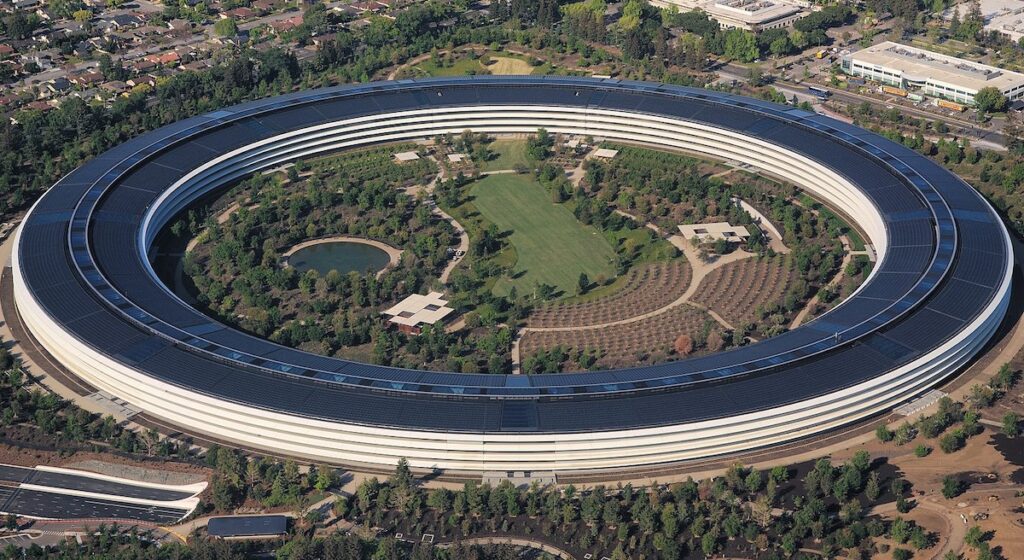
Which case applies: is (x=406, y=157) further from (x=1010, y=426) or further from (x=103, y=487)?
(x=1010, y=426)

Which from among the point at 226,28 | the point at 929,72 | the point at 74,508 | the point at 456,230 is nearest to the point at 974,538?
the point at 74,508

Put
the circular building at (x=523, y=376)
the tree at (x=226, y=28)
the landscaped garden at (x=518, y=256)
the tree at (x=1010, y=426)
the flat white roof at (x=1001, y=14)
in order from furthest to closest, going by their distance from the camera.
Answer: the tree at (x=226, y=28) → the flat white roof at (x=1001, y=14) → the landscaped garden at (x=518, y=256) → the tree at (x=1010, y=426) → the circular building at (x=523, y=376)

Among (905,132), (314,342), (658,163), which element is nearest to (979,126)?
(905,132)

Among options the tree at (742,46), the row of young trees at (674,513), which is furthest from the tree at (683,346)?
the tree at (742,46)

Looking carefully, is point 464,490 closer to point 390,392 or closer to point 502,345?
point 390,392

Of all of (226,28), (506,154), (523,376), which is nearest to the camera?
(523,376)

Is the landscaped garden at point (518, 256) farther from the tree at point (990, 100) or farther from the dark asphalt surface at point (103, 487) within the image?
the tree at point (990, 100)

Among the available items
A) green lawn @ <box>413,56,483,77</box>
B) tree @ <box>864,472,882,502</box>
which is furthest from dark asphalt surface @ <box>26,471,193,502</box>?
green lawn @ <box>413,56,483,77</box>

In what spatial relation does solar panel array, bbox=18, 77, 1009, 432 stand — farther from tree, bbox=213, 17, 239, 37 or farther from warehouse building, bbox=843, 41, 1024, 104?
tree, bbox=213, 17, 239, 37
